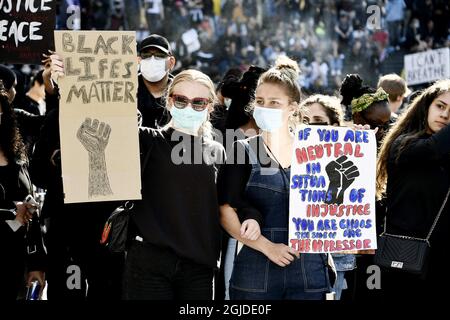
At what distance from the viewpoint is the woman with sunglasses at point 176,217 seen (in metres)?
4.31

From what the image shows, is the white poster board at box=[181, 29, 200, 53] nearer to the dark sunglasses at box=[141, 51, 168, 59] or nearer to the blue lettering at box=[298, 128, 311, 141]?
the dark sunglasses at box=[141, 51, 168, 59]

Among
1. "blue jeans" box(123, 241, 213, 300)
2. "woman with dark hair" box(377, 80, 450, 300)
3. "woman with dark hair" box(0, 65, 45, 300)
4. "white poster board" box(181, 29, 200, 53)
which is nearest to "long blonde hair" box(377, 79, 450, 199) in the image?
"woman with dark hair" box(377, 80, 450, 300)

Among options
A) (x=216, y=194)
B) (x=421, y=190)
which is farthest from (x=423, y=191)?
(x=216, y=194)

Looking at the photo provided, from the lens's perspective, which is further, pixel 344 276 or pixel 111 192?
pixel 344 276

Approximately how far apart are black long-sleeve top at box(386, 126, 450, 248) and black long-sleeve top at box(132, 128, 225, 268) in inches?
40.3

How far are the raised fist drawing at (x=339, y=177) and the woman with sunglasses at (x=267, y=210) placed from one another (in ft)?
0.75

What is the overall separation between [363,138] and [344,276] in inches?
74.1

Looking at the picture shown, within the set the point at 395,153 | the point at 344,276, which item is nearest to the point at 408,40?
the point at 344,276

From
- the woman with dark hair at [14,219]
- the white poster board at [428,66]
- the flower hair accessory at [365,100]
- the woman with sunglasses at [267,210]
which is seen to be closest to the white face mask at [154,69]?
the woman with dark hair at [14,219]

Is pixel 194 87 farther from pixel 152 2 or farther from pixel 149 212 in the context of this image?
pixel 152 2

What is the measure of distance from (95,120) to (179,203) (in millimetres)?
603

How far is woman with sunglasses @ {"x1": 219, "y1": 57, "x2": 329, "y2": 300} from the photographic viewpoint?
4.30 m

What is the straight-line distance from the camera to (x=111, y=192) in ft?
14.9

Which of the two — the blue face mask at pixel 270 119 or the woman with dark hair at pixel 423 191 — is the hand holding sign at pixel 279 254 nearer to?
the blue face mask at pixel 270 119
